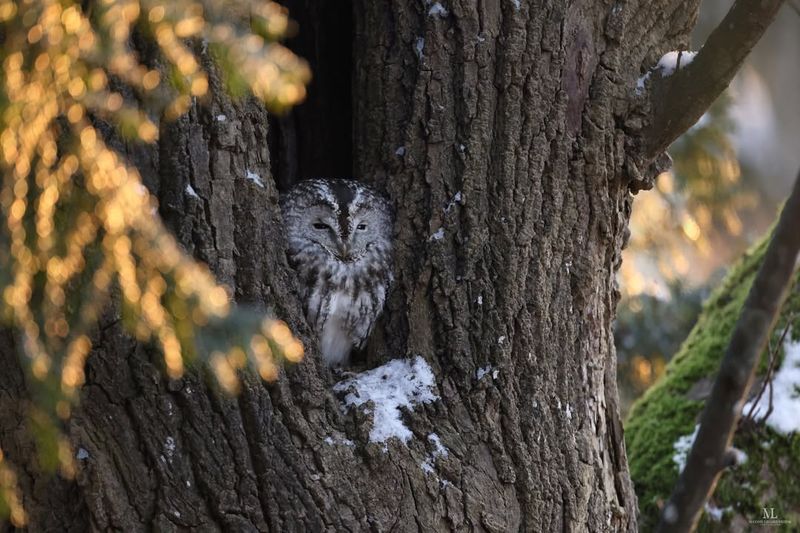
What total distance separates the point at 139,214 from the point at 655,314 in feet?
12.2

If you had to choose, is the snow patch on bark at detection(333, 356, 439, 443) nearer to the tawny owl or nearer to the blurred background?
the tawny owl

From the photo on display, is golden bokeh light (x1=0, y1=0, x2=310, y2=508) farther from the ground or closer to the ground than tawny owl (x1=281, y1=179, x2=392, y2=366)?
closer to the ground

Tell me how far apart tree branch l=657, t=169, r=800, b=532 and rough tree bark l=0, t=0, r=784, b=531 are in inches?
12.1

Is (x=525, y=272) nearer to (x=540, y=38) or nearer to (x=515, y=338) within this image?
(x=515, y=338)

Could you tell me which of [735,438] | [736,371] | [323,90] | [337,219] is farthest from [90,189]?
[735,438]

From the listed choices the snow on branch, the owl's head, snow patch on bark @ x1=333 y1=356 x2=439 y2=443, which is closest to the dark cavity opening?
the owl's head

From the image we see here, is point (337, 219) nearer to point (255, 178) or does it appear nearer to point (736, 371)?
point (255, 178)

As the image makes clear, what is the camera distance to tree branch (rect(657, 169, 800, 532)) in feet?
7.18

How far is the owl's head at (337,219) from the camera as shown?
296 cm

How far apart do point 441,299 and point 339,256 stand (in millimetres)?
608

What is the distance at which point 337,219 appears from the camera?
3096mm

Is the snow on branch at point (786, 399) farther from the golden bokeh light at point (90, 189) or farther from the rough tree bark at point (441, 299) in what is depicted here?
the golden bokeh light at point (90, 189)

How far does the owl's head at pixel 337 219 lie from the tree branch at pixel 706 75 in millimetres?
792

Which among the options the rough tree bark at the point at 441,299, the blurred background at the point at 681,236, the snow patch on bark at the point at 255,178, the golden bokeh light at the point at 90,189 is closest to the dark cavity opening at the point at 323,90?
the rough tree bark at the point at 441,299
